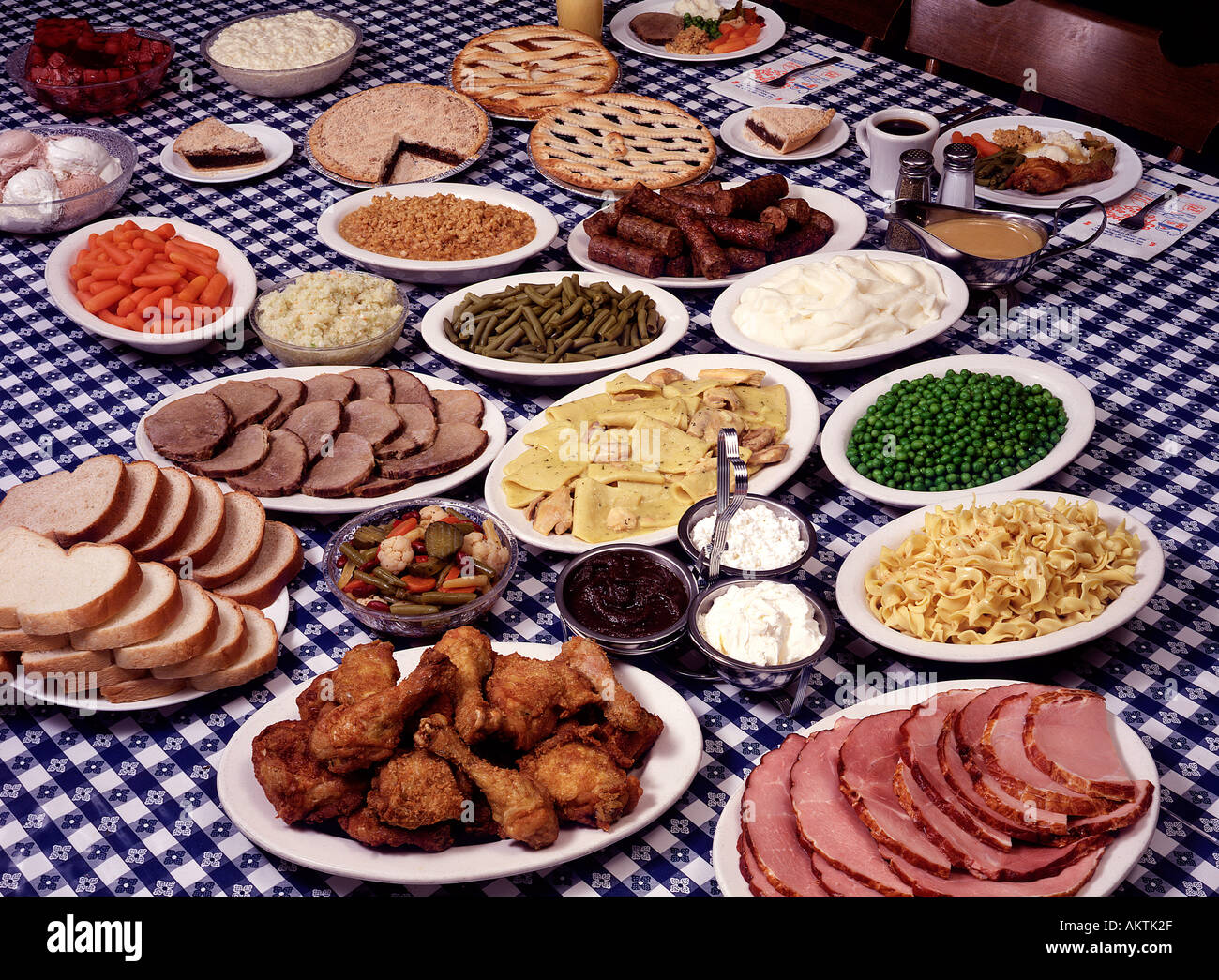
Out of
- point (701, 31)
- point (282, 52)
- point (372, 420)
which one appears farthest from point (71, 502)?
point (701, 31)

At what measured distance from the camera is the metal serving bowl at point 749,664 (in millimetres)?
3611

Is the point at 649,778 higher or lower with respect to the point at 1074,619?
lower

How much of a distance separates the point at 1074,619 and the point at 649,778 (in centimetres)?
154

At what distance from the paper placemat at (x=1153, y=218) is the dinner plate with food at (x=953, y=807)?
3534 millimetres

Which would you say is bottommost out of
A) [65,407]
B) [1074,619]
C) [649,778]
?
[65,407]

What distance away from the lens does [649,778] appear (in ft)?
11.4

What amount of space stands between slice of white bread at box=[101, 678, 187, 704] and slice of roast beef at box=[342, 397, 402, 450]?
52.4 inches

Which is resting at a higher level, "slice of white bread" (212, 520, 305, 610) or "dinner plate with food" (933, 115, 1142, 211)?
"dinner plate with food" (933, 115, 1142, 211)

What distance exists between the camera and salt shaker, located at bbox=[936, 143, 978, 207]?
5.85m

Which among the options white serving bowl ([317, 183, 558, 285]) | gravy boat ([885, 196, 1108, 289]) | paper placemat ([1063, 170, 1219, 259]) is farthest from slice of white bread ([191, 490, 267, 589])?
paper placemat ([1063, 170, 1219, 259])

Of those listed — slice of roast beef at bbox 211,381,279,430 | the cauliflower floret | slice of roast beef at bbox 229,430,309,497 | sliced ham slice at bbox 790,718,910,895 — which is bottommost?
slice of roast beef at bbox 229,430,309,497

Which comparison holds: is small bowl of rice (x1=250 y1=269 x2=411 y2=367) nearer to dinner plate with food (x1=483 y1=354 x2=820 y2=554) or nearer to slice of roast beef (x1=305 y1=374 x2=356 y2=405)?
slice of roast beef (x1=305 y1=374 x2=356 y2=405)

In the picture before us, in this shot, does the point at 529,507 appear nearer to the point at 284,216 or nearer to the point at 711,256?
the point at 711,256
